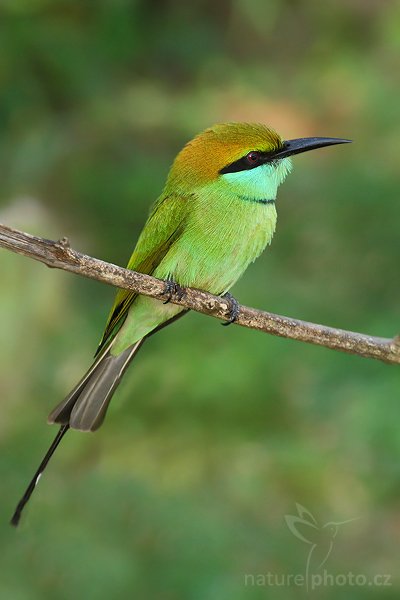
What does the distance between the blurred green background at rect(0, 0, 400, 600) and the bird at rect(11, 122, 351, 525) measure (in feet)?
1.43

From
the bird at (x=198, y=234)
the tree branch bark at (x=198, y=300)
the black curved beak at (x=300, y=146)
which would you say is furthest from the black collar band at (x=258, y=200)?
the tree branch bark at (x=198, y=300)

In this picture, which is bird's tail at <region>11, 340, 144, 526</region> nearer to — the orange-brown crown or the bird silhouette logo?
the orange-brown crown

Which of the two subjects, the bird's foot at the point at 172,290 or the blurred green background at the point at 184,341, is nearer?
the bird's foot at the point at 172,290

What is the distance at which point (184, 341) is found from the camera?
312cm

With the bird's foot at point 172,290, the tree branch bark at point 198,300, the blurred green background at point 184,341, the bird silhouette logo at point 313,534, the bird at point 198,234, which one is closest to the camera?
the tree branch bark at point 198,300

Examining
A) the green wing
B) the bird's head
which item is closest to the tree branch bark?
the green wing

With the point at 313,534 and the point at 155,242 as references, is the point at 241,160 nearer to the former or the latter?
the point at 155,242

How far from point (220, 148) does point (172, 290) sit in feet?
1.30

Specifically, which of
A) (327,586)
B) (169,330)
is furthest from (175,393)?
(327,586)

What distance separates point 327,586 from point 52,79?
1.93 metres

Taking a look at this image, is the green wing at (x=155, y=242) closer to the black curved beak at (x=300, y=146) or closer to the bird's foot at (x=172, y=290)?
the bird's foot at (x=172, y=290)

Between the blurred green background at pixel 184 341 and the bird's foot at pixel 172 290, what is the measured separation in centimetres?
67

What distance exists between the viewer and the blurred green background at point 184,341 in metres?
2.66

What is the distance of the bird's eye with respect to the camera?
245 cm
